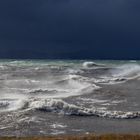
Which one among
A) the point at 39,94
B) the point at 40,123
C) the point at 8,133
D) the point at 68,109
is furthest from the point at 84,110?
the point at 39,94

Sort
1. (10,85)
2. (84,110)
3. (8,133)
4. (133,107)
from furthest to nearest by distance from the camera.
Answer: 1. (10,85)
2. (133,107)
3. (84,110)
4. (8,133)

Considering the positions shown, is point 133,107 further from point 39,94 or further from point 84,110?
point 39,94

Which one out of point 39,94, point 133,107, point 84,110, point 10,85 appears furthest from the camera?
point 10,85

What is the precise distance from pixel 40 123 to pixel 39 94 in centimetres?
1662

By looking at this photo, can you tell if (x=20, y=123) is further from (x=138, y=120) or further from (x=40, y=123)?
(x=138, y=120)

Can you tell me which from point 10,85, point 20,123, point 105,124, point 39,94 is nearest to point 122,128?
point 105,124

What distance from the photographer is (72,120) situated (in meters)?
30.8

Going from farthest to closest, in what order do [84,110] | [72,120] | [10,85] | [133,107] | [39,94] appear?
[10,85]
[39,94]
[133,107]
[84,110]
[72,120]

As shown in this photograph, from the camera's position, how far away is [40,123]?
96.2 feet

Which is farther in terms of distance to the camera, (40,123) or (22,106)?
(22,106)

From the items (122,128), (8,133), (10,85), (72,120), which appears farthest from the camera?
(10,85)

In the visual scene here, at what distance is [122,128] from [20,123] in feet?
18.9

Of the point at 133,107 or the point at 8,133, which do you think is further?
the point at 133,107

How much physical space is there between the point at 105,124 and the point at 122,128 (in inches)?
58.9
